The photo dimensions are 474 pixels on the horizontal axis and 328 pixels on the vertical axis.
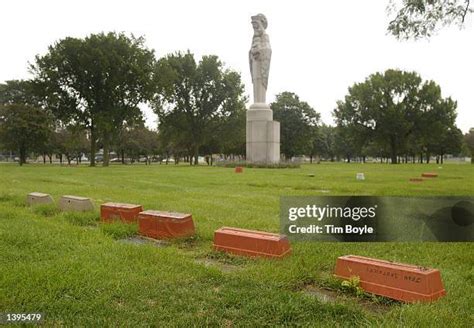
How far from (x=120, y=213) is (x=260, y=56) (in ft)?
101

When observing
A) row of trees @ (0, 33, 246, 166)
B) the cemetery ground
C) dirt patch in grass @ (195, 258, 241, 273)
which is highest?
row of trees @ (0, 33, 246, 166)

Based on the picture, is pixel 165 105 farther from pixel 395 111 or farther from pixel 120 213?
pixel 120 213

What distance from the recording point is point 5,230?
6527 mm

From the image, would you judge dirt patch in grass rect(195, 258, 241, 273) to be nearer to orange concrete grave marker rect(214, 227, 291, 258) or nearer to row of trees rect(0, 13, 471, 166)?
orange concrete grave marker rect(214, 227, 291, 258)

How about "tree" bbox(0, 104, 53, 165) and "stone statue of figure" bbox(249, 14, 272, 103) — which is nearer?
"stone statue of figure" bbox(249, 14, 272, 103)

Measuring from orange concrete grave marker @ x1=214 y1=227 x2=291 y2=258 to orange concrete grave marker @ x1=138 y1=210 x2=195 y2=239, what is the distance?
87 cm

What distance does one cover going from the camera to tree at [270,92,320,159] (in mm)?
69312

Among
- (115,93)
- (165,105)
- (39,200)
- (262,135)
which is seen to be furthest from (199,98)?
(39,200)

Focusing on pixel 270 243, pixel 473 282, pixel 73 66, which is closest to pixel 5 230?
pixel 270 243

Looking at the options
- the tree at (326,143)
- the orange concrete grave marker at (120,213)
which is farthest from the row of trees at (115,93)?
the tree at (326,143)

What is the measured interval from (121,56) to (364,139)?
121 ft

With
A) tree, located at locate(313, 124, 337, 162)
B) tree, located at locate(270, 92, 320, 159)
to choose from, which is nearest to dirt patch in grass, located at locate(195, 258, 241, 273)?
tree, located at locate(270, 92, 320, 159)

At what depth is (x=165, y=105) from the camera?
5362 centimetres

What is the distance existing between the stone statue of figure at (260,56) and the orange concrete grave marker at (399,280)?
111 ft
